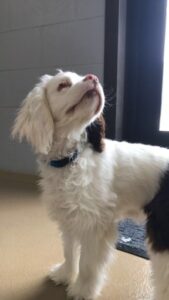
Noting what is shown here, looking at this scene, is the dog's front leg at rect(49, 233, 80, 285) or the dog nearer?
the dog

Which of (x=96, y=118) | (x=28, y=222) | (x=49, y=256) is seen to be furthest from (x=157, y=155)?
(x=28, y=222)

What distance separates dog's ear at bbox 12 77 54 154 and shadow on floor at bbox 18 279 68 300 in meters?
0.52

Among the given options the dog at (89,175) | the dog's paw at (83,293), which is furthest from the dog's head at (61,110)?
the dog's paw at (83,293)

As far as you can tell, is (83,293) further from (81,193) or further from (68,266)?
(81,193)

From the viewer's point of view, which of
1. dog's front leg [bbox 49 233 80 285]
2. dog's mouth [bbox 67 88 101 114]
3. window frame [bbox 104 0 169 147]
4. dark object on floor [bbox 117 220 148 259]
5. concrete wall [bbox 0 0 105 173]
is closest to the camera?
dog's mouth [bbox 67 88 101 114]

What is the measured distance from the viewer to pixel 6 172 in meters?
2.76

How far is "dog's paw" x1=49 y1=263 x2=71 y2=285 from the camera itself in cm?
129

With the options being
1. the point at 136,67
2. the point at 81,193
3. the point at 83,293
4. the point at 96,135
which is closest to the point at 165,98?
the point at 136,67

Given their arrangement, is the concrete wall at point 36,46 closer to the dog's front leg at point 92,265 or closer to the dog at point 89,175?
the dog at point 89,175

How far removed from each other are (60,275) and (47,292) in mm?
88

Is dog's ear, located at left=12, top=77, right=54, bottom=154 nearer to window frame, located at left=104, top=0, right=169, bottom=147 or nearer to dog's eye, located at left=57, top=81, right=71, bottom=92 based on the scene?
dog's eye, located at left=57, top=81, right=71, bottom=92

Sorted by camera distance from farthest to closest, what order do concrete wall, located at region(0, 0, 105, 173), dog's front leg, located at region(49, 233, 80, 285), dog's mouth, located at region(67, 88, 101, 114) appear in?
1. concrete wall, located at region(0, 0, 105, 173)
2. dog's front leg, located at region(49, 233, 80, 285)
3. dog's mouth, located at region(67, 88, 101, 114)

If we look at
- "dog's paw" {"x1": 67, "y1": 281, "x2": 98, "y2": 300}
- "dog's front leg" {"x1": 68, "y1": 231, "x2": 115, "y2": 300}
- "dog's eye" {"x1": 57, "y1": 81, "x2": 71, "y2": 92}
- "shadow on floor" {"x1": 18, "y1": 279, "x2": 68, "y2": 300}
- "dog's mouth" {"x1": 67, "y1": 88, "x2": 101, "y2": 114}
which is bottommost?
"shadow on floor" {"x1": 18, "y1": 279, "x2": 68, "y2": 300}

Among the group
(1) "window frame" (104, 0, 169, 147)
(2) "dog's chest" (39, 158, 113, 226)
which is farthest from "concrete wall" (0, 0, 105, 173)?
(2) "dog's chest" (39, 158, 113, 226)
